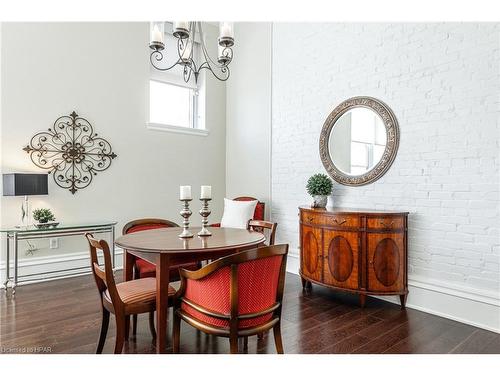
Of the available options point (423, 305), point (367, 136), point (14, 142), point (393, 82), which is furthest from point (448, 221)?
point (14, 142)

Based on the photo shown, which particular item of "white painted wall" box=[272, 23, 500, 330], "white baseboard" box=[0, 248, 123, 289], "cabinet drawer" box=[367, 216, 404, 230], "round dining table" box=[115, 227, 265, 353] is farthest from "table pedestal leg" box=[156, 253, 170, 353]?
"white baseboard" box=[0, 248, 123, 289]

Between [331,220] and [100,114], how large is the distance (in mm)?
3134

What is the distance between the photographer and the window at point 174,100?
4812 mm

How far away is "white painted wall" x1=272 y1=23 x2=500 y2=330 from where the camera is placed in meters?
2.67

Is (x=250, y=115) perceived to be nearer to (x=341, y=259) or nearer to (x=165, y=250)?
(x=341, y=259)

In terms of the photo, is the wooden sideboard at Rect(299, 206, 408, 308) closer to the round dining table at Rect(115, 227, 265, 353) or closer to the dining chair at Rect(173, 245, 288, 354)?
the round dining table at Rect(115, 227, 265, 353)

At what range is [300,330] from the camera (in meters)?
2.56

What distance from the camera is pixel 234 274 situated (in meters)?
1.66

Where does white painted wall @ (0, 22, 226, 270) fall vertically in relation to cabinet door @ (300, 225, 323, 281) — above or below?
above

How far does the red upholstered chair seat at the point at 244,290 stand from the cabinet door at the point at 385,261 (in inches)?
56.0

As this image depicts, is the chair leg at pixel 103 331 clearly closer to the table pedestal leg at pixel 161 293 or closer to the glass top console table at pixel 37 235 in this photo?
the table pedestal leg at pixel 161 293

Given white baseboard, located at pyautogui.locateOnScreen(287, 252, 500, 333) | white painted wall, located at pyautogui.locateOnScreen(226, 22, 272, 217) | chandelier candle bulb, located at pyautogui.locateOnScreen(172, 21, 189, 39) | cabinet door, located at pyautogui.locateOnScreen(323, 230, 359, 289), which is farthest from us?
white painted wall, located at pyautogui.locateOnScreen(226, 22, 272, 217)

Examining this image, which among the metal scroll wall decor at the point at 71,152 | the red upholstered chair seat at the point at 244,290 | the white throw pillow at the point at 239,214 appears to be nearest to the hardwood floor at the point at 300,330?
the red upholstered chair seat at the point at 244,290

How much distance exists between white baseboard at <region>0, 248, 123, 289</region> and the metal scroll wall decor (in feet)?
2.64
